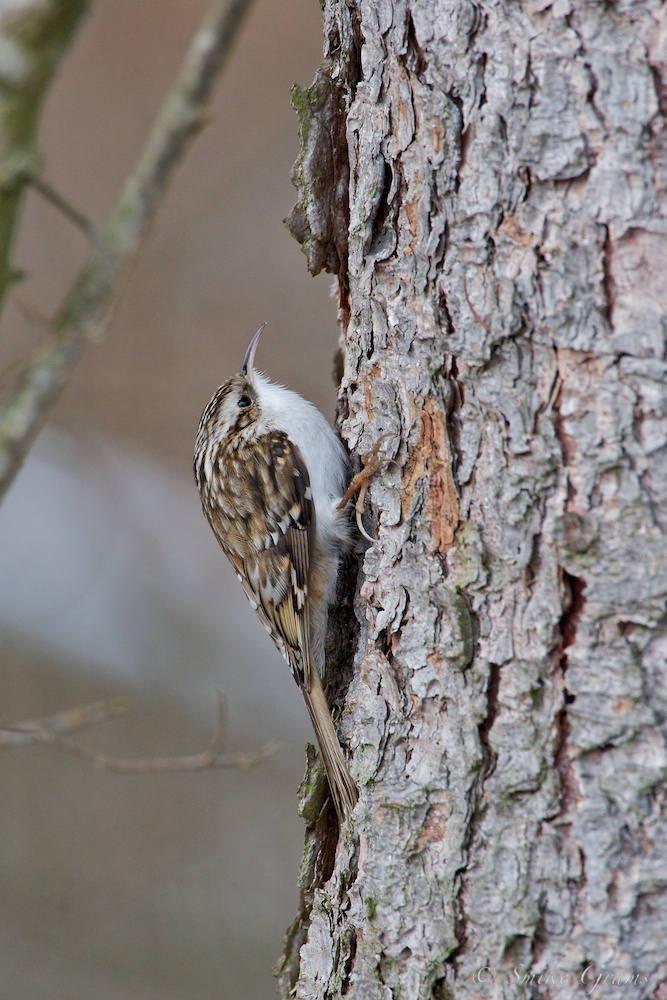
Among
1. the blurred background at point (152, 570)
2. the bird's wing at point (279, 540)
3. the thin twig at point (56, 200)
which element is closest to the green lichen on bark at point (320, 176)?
the thin twig at point (56, 200)

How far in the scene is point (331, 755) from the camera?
5.77 feet

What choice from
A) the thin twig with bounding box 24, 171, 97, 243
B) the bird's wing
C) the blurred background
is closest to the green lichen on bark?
the thin twig with bounding box 24, 171, 97, 243

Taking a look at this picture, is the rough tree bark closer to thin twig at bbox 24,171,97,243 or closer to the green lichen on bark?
the green lichen on bark

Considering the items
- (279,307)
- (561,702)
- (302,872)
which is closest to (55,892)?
(302,872)

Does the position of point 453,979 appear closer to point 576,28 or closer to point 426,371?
point 426,371

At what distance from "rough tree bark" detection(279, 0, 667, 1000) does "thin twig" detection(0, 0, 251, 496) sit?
0.23m

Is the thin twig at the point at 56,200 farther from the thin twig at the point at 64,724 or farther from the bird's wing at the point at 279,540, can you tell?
the thin twig at the point at 64,724

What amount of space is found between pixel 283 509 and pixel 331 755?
733 mm

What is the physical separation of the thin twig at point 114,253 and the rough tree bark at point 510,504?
23 centimetres

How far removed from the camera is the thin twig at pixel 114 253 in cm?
154

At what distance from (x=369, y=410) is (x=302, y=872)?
0.91 m

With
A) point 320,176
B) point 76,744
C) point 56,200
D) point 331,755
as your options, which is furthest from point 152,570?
point 56,200

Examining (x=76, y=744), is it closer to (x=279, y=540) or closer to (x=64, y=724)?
(x=64, y=724)

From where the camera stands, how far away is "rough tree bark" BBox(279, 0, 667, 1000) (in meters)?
1.23
